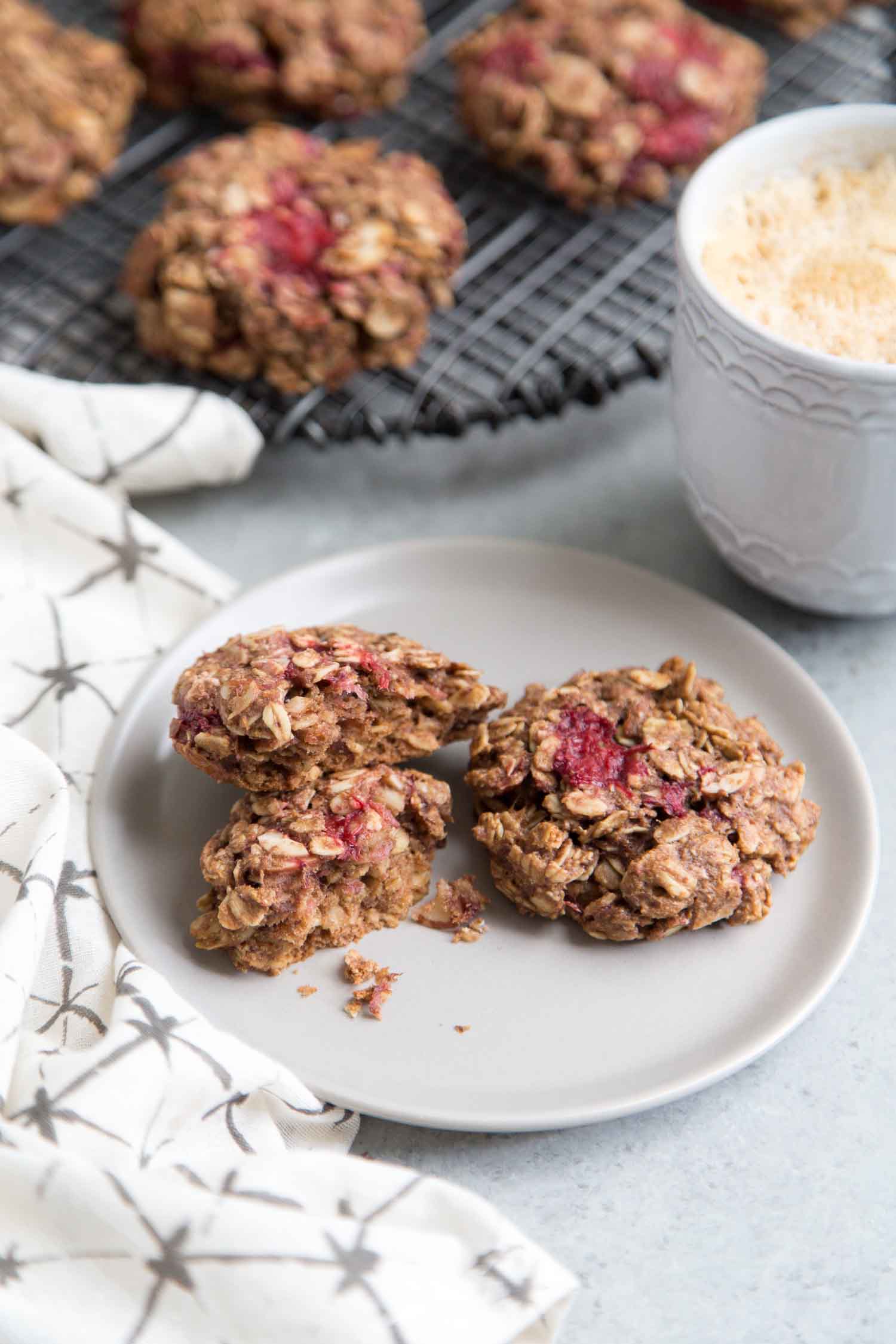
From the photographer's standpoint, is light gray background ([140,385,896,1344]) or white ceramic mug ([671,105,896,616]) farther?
white ceramic mug ([671,105,896,616])

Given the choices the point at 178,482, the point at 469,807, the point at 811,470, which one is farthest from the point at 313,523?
the point at 811,470

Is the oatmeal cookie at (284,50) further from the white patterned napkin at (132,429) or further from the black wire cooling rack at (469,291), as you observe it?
the white patterned napkin at (132,429)

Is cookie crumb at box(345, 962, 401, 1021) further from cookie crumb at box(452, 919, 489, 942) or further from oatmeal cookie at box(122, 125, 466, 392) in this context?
oatmeal cookie at box(122, 125, 466, 392)

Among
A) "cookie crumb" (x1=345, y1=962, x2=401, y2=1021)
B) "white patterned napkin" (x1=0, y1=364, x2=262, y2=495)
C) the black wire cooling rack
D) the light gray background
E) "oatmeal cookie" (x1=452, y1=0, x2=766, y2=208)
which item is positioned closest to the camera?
the light gray background

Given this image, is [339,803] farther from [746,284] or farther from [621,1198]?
[746,284]

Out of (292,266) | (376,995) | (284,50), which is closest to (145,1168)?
(376,995)

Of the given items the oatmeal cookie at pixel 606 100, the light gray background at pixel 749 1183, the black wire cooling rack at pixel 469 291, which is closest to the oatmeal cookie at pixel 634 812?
the light gray background at pixel 749 1183

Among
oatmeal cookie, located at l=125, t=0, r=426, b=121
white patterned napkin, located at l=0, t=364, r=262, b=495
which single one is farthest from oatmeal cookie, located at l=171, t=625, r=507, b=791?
oatmeal cookie, located at l=125, t=0, r=426, b=121
